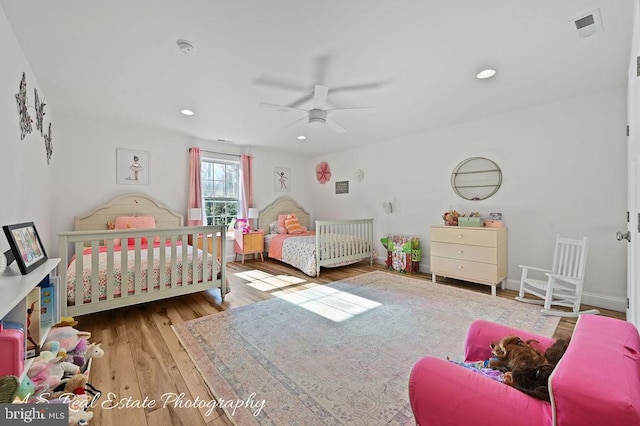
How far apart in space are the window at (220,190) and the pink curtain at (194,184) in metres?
0.26

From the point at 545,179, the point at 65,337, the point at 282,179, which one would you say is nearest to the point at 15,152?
the point at 65,337

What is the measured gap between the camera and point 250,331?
2281 mm

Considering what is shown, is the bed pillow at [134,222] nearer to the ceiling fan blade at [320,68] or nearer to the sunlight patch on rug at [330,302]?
the sunlight patch on rug at [330,302]

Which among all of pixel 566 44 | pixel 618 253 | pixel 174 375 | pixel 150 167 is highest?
pixel 566 44

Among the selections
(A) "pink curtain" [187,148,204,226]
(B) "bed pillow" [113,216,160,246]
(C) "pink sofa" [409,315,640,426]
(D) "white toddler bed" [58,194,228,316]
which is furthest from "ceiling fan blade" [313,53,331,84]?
(B) "bed pillow" [113,216,160,246]

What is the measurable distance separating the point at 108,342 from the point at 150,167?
3072 millimetres

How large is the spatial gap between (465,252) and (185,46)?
3.70 m

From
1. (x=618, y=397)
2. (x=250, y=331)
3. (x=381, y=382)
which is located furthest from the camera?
(x=250, y=331)

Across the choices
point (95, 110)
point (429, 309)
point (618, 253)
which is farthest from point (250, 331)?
point (618, 253)

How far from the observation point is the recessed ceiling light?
238cm

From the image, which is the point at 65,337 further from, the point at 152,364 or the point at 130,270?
the point at 130,270

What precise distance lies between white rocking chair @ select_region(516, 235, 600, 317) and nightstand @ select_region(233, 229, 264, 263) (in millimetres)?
4076

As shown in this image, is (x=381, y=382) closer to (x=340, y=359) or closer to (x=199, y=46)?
(x=340, y=359)

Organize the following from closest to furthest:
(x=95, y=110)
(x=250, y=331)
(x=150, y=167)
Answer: (x=250, y=331), (x=95, y=110), (x=150, y=167)
